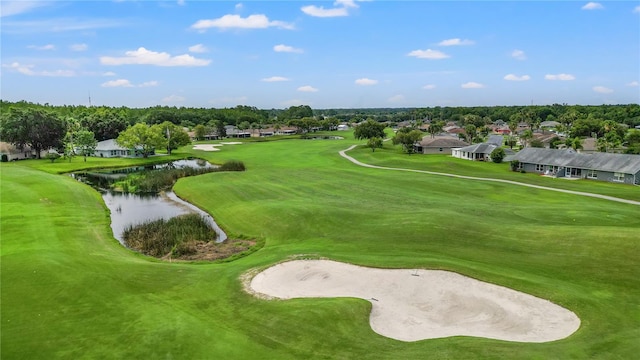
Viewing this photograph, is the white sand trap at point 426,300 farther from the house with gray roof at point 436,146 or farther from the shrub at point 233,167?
the house with gray roof at point 436,146

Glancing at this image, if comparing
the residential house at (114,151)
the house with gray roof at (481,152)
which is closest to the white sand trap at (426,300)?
the house with gray roof at (481,152)

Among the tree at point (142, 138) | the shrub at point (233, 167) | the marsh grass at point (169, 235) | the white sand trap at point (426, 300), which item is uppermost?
the tree at point (142, 138)

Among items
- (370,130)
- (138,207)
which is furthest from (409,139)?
(138,207)

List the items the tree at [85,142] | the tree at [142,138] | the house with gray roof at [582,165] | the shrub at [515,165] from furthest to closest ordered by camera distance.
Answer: the tree at [142,138] → the tree at [85,142] → the shrub at [515,165] → the house with gray roof at [582,165]

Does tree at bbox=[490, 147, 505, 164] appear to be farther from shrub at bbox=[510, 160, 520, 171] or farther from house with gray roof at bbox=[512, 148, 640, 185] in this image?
shrub at bbox=[510, 160, 520, 171]

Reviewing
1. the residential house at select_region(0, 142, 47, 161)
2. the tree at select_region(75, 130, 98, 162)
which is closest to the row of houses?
the tree at select_region(75, 130, 98, 162)

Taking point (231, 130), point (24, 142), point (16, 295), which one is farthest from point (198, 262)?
point (231, 130)
